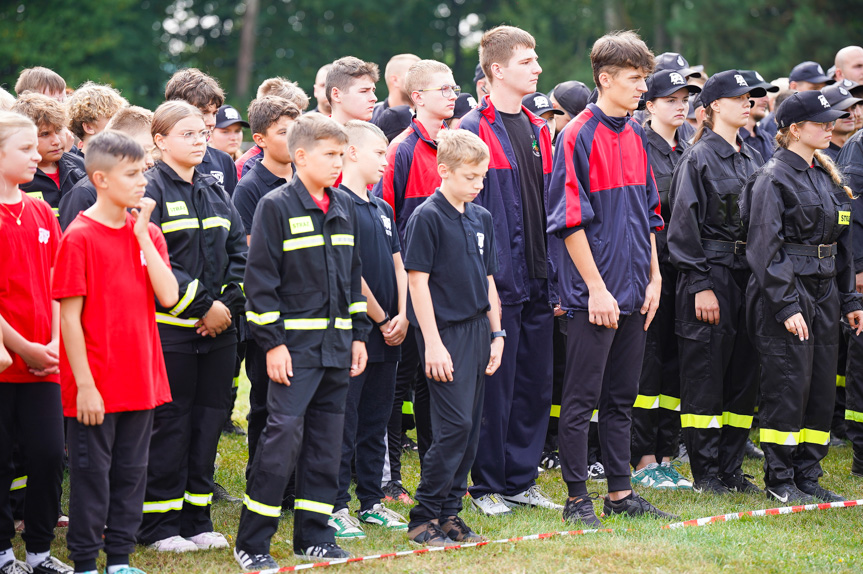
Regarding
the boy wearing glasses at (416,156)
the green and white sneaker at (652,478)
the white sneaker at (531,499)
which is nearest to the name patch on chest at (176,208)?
the boy wearing glasses at (416,156)

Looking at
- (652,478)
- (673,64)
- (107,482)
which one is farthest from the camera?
(673,64)

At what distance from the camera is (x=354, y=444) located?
19.3 ft

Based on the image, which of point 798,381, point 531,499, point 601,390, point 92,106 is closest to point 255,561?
point 531,499

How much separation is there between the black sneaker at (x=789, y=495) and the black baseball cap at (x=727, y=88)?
2584mm

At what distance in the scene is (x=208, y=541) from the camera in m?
5.35

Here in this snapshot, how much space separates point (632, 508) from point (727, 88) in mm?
2892

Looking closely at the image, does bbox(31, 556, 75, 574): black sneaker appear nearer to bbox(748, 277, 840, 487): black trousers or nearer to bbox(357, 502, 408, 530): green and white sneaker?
bbox(357, 502, 408, 530): green and white sneaker

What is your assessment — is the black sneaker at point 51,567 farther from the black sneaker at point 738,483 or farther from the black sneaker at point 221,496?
the black sneaker at point 738,483

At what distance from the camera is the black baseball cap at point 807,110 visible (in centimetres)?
657

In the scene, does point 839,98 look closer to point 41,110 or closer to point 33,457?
point 41,110

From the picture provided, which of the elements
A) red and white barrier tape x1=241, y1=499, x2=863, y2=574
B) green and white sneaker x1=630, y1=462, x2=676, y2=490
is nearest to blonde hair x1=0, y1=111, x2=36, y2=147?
red and white barrier tape x1=241, y1=499, x2=863, y2=574

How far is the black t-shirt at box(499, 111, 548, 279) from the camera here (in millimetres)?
6234

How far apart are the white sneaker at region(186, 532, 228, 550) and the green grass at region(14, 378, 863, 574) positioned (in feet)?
0.26

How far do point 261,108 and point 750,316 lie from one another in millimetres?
3396
